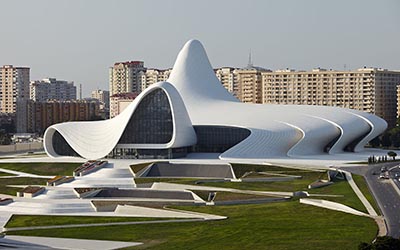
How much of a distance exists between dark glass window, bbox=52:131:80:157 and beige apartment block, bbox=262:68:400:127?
43.6 meters

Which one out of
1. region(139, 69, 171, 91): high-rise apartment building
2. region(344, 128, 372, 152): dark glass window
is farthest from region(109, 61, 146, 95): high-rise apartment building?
region(344, 128, 372, 152): dark glass window

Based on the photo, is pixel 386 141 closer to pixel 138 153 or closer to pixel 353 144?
pixel 353 144

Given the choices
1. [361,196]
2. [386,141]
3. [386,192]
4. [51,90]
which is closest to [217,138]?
[386,192]

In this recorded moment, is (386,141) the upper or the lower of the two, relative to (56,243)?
upper

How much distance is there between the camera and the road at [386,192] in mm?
28719

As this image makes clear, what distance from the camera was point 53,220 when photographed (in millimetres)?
33219

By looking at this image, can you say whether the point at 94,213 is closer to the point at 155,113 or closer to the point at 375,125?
the point at 155,113

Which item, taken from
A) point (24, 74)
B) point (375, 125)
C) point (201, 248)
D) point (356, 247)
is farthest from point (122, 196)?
point (24, 74)

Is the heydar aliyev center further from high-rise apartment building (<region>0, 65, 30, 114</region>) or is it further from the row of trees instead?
high-rise apartment building (<region>0, 65, 30, 114</region>)

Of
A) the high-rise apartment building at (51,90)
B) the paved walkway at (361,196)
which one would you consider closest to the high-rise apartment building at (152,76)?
the high-rise apartment building at (51,90)

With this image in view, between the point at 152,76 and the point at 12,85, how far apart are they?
74.1 feet

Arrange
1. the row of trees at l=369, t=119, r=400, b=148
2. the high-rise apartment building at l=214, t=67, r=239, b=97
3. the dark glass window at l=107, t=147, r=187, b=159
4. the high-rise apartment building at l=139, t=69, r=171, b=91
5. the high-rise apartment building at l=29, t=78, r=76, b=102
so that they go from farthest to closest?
the high-rise apartment building at l=29, t=78, r=76, b=102 → the high-rise apartment building at l=139, t=69, r=171, b=91 → the high-rise apartment building at l=214, t=67, r=239, b=97 → the row of trees at l=369, t=119, r=400, b=148 → the dark glass window at l=107, t=147, r=187, b=159

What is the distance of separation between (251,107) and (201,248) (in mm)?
34942

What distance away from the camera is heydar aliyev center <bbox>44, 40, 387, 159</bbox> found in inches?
2122
